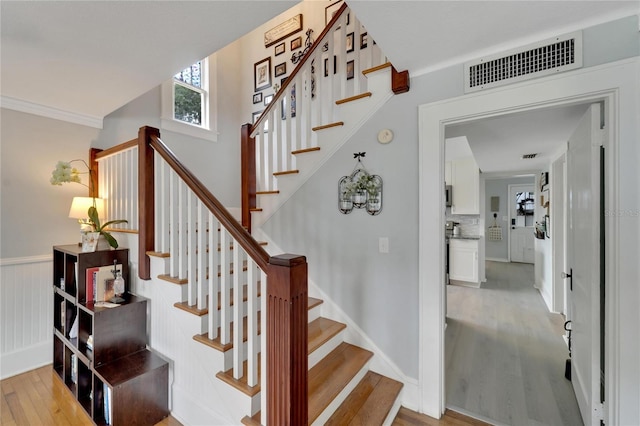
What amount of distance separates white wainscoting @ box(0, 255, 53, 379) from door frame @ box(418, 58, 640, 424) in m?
3.32

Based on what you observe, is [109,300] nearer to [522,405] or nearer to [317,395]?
[317,395]

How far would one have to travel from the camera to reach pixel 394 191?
80.9 inches

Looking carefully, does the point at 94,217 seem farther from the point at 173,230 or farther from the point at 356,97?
the point at 356,97

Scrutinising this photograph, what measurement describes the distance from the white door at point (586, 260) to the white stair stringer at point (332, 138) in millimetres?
1282

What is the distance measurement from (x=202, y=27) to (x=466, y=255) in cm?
526

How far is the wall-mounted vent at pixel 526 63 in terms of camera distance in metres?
1.46

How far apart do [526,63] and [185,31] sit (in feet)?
6.55

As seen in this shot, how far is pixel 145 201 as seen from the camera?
2.02m

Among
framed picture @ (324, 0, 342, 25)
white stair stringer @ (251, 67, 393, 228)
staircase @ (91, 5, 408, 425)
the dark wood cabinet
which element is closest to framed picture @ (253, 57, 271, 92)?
framed picture @ (324, 0, 342, 25)

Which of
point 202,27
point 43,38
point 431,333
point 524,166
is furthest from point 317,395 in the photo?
point 524,166

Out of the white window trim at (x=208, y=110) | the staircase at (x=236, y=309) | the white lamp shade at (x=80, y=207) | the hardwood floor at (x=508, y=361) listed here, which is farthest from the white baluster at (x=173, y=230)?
the hardwood floor at (x=508, y=361)

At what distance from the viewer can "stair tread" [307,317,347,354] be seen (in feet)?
6.60

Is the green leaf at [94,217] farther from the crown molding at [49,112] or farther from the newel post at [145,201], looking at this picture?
the crown molding at [49,112]

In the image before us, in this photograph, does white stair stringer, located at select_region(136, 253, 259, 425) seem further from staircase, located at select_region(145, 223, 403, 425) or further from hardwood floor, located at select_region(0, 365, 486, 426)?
hardwood floor, located at select_region(0, 365, 486, 426)
